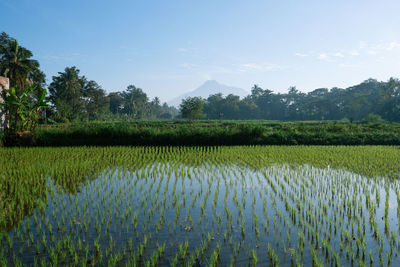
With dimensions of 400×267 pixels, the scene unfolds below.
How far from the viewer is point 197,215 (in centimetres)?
425

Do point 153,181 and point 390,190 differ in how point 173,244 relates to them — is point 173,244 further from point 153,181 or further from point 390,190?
point 390,190

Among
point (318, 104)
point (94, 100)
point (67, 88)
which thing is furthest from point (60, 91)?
point (318, 104)

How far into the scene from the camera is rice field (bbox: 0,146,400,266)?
3041mm

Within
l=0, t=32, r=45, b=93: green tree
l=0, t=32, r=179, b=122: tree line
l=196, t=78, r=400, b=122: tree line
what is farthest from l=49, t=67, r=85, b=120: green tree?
l=196, t=78, r=400, b=122: tree line

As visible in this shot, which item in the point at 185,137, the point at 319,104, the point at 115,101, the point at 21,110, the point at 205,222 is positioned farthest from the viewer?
the point at 115,101

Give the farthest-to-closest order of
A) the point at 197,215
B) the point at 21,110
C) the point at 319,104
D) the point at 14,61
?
the point at 319,104
the point at 14,61
the point at 21,110
the point at 197,215

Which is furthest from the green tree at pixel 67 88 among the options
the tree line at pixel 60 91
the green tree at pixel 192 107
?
the green tree at pixel 192 107

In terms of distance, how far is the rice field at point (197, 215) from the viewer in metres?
3.04

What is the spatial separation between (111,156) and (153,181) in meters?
4.23

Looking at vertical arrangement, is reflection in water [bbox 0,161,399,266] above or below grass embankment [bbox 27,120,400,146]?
below

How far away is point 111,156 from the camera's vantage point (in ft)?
32.7

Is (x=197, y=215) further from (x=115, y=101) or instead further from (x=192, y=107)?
(x=115, y=101)

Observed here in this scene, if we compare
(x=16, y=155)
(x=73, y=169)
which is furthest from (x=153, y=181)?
(x=16, y=155)

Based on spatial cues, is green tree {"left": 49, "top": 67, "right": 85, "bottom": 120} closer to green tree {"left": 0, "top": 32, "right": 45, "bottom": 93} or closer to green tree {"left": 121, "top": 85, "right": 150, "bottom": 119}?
green tree {"left": 0, "top": 32, "right": 45, "bottom": 93}
